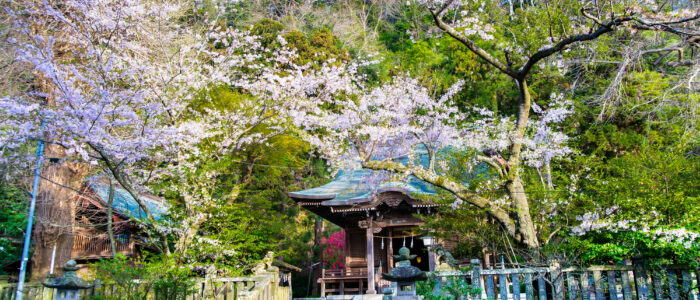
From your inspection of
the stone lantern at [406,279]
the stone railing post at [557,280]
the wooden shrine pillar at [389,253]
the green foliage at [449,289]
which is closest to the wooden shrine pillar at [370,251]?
the wooden shrine pillar at [389,253]

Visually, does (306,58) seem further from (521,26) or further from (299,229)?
(521,26)

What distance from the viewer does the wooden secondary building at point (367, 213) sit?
12000mm

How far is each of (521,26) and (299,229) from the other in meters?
15.7

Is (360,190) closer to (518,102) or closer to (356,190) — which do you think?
(356,190)

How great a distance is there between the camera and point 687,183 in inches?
265

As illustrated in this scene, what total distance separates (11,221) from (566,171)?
1559 centimetres

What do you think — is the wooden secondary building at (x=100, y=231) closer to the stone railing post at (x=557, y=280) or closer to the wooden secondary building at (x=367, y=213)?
the wooden secondary building at (x=367, y=213)


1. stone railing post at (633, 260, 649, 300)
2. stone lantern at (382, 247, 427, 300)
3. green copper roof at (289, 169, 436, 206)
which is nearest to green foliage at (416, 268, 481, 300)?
stone lantern at (382, 247, 427, 300)

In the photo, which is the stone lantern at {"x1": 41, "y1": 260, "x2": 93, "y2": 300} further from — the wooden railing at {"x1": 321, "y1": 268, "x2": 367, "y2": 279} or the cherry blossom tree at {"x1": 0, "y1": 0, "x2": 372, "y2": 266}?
the wooden railing at {"x1": 321, "y1": 268, "x2": 367, "y2": 279}

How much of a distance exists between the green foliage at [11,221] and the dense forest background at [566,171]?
0.05 meters

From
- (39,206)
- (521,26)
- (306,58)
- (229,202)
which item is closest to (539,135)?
(521,26)

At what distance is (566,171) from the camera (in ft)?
35.9

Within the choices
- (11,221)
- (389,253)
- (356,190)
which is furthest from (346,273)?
(11,221)

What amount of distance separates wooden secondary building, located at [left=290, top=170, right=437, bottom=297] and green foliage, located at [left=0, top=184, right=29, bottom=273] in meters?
8.14
